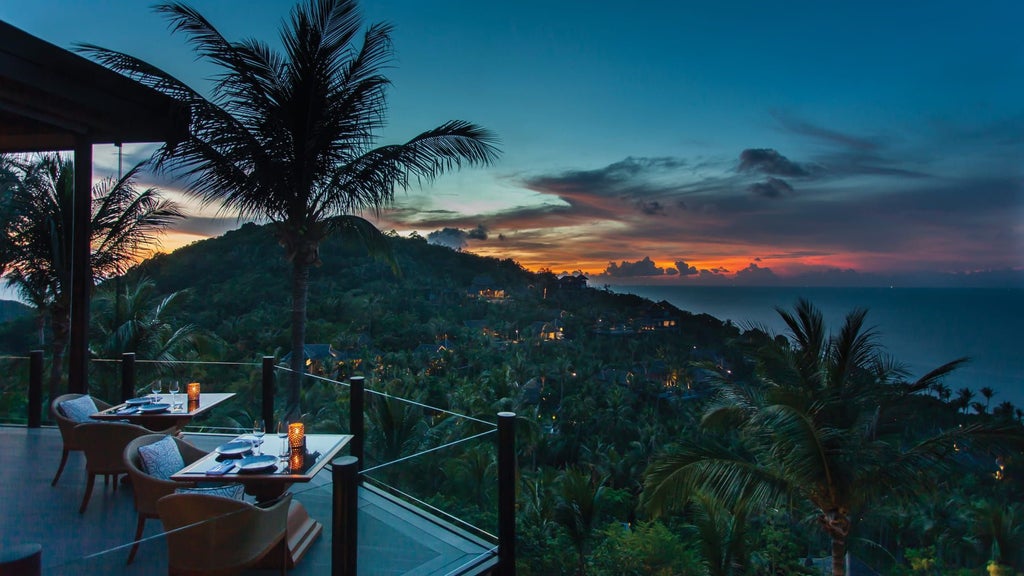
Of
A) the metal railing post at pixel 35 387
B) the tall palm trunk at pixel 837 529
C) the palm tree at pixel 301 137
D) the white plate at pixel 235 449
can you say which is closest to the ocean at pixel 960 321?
the tall palm trunk at pixel 837 529

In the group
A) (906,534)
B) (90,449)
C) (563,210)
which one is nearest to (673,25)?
(563,210)

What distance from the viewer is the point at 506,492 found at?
3.61 m

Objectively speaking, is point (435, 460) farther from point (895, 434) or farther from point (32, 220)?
point (895, 434)

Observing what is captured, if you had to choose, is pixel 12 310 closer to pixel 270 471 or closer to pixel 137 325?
pixel 137 325

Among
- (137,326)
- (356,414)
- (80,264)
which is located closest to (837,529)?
(356,414)

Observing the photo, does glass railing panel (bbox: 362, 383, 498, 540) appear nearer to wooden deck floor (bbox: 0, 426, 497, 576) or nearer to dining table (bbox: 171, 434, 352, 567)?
wooden deck floor (bbox: 0, 426, 497, 576)

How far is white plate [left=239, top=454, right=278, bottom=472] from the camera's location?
3.05 meters

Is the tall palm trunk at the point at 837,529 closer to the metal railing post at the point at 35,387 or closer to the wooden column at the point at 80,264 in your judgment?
the wooden column at the point at 80,264

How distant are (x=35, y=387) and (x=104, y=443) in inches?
129

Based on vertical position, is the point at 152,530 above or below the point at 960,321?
below

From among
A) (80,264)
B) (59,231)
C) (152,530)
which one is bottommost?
(152,530)

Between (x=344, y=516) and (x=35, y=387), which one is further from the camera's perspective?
(x=35, y=387)

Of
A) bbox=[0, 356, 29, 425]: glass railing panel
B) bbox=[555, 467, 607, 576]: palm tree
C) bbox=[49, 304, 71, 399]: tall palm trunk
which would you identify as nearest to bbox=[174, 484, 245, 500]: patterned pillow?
bbox=[0, 356, 29, 425]: glass railing panel

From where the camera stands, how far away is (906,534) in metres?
25.1
